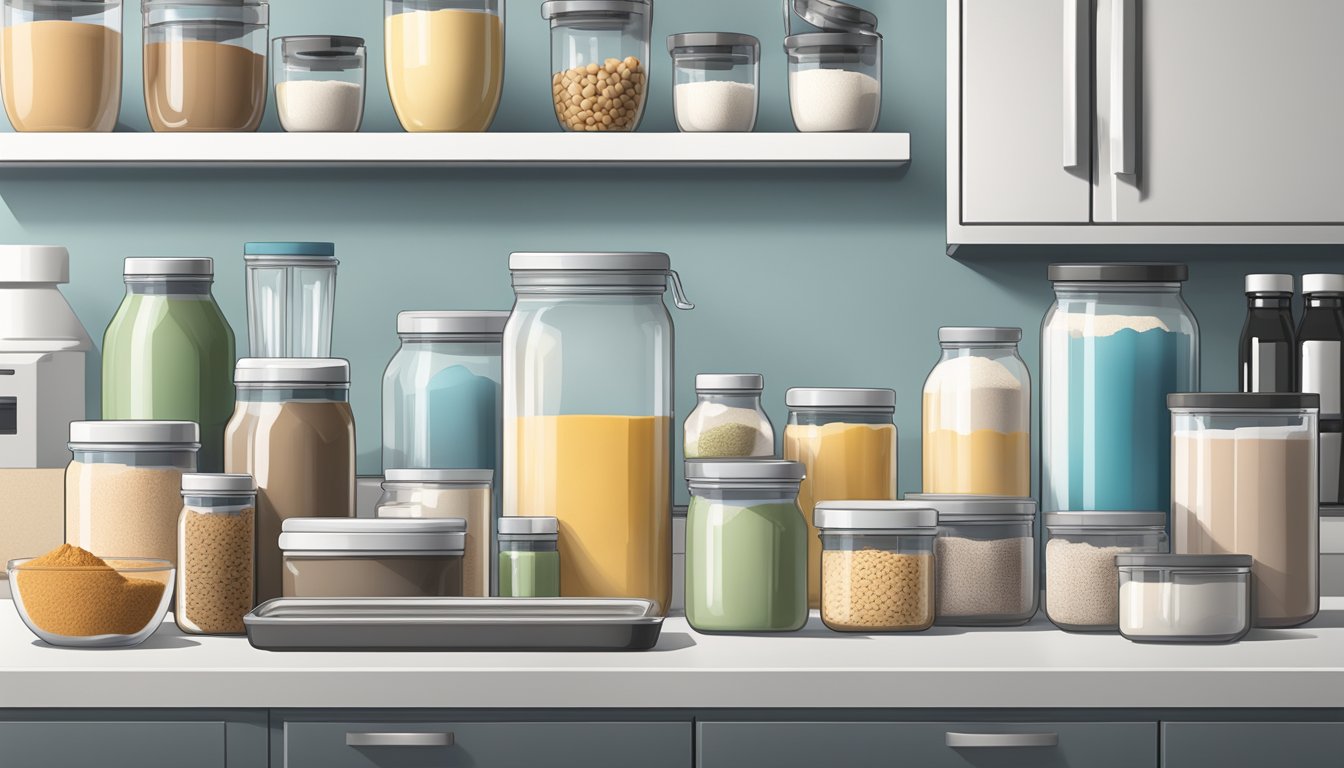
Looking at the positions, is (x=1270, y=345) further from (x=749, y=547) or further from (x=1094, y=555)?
(x=749, y=547)

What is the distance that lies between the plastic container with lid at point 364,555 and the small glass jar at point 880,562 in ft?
1.27

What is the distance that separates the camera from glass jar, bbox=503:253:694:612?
1.52 meters

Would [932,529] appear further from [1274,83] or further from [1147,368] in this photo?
[1274,83]

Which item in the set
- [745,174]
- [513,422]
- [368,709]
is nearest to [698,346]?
[745,174]

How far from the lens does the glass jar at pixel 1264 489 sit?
4.83 feet

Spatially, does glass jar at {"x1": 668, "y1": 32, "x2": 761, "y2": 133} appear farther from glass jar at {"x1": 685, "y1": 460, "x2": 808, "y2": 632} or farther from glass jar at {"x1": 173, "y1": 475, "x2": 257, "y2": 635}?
glass jar at {"x1": 173, "y1": 475, "x2": 257, "y2": 635}

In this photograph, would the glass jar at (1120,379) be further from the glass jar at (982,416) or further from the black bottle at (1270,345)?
the black bottle at (1270,345)

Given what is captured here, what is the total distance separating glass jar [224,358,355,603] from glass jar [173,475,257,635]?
4cm

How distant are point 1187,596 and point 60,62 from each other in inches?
60.8

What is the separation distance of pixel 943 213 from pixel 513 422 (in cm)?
86

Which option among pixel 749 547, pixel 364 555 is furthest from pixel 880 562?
pixel 364 555

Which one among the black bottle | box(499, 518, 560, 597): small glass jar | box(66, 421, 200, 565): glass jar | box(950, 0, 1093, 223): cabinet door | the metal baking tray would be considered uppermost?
box(950, 0, 1093, 223): cabinet door

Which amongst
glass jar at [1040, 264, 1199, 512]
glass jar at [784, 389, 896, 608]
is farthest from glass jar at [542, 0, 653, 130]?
glass jar at [1040, 264, 1199, 512]

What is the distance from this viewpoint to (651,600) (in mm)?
1473
